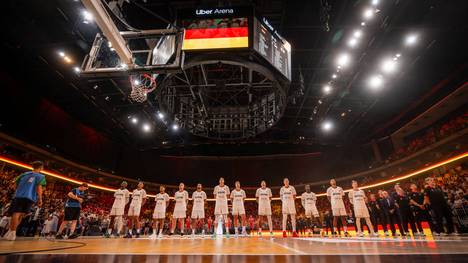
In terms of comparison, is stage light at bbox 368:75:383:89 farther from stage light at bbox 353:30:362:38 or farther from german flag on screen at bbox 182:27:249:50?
german flag on screen at bbox 182:27:249:50

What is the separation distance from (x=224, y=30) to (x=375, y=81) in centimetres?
909

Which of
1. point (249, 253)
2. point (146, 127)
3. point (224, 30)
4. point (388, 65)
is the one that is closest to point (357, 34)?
point (388, 65)

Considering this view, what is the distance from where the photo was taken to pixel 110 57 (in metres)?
6.10

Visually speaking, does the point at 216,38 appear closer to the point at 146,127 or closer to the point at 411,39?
the point at 411,39

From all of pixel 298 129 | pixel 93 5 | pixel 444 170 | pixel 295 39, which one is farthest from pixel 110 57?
pixel 444 170

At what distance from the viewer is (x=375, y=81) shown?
37.0 feet

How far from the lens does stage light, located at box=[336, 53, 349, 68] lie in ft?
32.2

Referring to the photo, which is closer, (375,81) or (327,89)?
(375,81)

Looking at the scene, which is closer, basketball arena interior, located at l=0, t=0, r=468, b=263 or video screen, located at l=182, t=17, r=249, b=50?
basketball arena interior, located at l=0, t=0, r=468, b=263

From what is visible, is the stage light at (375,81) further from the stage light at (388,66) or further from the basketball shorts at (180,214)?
the basketball shorts at (180,214)

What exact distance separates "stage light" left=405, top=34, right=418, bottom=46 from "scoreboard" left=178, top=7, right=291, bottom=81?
6.92 m

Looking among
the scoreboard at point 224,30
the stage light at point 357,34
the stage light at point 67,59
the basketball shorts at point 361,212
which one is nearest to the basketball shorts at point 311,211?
the basketball shorts at point 361,212

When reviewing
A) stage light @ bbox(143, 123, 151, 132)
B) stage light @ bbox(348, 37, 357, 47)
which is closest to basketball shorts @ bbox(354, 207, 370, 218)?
stage light @ bbox(348, 37, 357, 47)

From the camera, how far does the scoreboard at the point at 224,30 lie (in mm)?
5488
